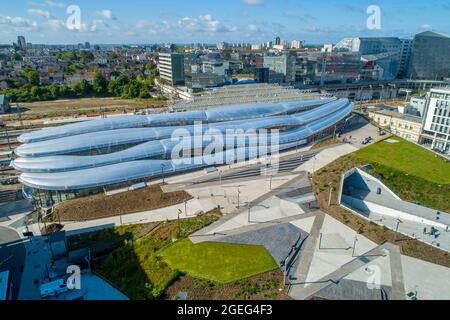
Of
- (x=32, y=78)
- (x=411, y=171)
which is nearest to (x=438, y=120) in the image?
(x=411, y=171)

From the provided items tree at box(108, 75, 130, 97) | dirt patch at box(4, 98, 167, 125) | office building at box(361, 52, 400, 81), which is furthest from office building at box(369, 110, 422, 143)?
tree at box(108, 75, 130, 97)

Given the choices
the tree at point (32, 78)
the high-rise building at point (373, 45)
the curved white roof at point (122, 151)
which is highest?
the high-rise building at point (373, 45)

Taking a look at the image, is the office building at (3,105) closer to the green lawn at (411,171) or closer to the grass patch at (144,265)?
the grass patch at (144,265)

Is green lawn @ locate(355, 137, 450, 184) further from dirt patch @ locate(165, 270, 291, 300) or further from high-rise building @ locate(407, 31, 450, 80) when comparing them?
high-rise building @ locate(407, 31, 450, 80)

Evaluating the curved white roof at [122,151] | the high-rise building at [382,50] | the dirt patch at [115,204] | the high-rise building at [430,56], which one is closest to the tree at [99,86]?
the curved white roof at [122,151]

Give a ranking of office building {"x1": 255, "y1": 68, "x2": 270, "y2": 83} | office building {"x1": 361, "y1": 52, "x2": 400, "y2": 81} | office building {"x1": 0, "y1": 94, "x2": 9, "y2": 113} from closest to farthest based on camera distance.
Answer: office building {"x1": 0, "y1": 94, "x2": 9, "y2": 113}
office building {"x1": 255, "y1": 68, "x2": 270, "y2": 83}
office building {"x1": 361, "y1": 52, "x2": 400, "y2": 81}
